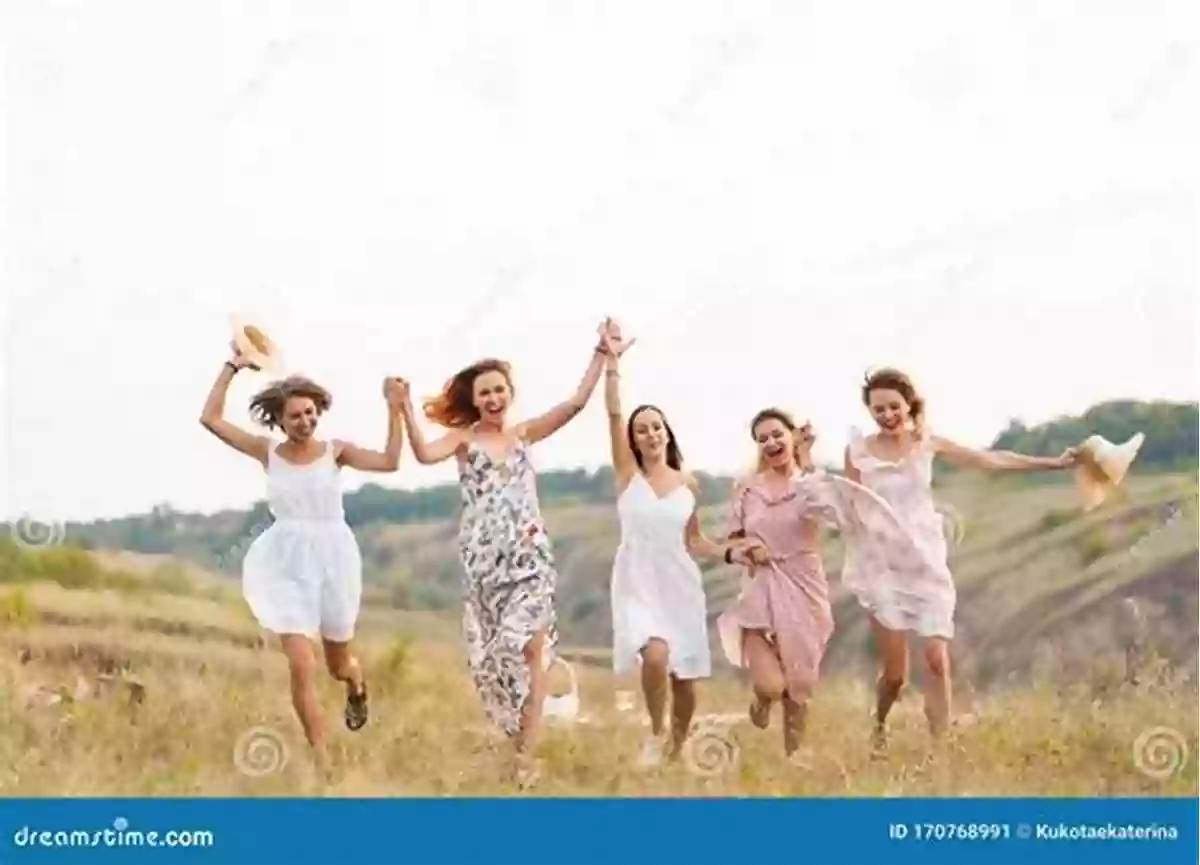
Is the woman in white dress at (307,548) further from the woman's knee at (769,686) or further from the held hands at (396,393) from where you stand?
the woman's knee at (769,686)

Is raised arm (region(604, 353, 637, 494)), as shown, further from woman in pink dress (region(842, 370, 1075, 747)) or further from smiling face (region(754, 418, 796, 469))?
woman in pink dress (region(842, 370, 1075, 747))

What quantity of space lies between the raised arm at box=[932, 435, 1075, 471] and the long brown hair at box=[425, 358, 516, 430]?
94 centimetres

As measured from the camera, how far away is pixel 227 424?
3912 millimetres

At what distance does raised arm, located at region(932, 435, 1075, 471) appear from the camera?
12.7ft

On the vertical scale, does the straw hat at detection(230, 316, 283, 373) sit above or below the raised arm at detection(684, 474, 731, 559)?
above

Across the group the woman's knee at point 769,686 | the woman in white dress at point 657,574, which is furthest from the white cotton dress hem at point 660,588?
the woman's knee at point 769,686

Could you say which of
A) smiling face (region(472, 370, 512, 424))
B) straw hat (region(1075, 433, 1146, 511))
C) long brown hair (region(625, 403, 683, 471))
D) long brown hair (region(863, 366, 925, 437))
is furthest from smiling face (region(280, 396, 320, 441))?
straw hat (region(1075, 433, 1146, 511))

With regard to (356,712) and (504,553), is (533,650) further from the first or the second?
(356,712)

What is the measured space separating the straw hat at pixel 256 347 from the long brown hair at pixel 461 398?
362 millimetres

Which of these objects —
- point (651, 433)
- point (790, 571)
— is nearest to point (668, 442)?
point (651, 433)

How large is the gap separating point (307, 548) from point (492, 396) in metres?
0.51

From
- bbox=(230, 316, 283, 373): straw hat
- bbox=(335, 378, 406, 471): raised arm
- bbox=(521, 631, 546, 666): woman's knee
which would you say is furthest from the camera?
bbox=(230, 316, 283, 373): straw hat
